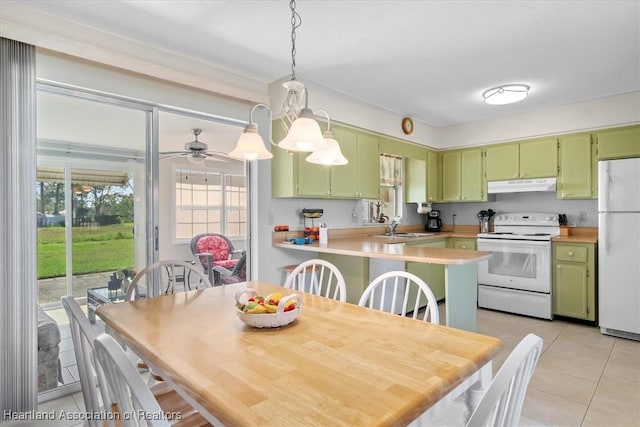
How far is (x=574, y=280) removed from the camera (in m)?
3.69

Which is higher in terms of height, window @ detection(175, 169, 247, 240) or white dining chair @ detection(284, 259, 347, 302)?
window @ detection(175, 169, 247, 240)

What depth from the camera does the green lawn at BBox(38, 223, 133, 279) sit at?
2332mm

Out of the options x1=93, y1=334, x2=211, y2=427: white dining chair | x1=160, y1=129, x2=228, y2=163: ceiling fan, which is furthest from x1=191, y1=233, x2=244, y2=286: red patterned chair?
x1=93, y1=334, x2=211, y2=427: white dining chair

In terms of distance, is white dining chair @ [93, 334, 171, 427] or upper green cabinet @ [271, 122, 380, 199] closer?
white dining chair @ [93, 334, 171, 427]

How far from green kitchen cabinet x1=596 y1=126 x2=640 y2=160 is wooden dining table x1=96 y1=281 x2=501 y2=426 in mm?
3677

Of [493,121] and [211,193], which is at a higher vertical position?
[493,121]

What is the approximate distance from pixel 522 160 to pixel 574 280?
1.50 m

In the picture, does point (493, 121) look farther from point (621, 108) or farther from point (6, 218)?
point (6, 218)

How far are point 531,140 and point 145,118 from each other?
4203mm

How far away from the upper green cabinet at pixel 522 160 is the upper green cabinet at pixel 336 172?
1650mm

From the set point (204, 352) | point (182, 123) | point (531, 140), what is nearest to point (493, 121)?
point (531, 140)

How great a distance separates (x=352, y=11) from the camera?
2119 mm

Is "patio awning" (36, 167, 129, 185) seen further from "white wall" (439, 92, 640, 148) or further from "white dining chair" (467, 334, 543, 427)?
"white wall" (439, 92, 640, 148)

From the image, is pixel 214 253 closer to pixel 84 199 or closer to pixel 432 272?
pixel 84 199
